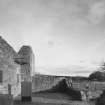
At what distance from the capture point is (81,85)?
17094mm

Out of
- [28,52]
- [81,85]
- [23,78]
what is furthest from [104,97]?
[28,52]

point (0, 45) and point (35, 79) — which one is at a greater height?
point (0, 45)

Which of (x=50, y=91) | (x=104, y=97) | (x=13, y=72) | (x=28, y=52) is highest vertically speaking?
(x=28, y=52)

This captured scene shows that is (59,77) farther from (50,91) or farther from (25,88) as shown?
(25,88)

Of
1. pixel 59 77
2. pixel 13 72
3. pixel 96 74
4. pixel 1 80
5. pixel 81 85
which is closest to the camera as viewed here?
pixel 1 80

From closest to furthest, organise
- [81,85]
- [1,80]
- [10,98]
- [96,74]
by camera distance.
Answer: [10,98] < [1,80] < [81,85] < [96,74]

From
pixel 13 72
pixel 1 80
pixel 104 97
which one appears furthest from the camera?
pixel 13 72

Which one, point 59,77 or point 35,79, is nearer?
point 35,79

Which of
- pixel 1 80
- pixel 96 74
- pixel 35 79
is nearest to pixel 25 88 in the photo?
pixel 1 80

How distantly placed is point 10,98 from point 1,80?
8182mm

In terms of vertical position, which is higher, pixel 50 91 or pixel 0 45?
pixel 0 45

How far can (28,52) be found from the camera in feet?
65.9

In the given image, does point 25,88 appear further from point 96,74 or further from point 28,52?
point 96,74

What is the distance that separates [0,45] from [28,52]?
5723 millimetres
